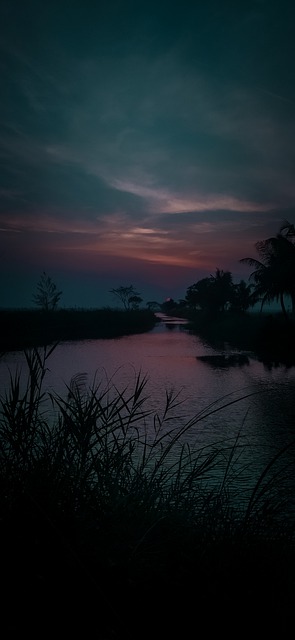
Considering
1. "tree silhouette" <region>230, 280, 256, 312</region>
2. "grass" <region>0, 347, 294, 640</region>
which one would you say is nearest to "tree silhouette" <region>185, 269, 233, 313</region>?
"tree silhouette" <region>230, 280, 256, 312</region>

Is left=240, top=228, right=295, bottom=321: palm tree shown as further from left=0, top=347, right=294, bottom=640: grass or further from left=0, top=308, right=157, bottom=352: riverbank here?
left=0, top=347, right=294, bottom=640: grass

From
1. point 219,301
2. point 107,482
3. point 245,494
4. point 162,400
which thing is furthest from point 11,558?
point 219,301

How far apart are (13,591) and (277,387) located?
13560 millimetres

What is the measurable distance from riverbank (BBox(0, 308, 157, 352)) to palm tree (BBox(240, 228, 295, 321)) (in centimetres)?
1358

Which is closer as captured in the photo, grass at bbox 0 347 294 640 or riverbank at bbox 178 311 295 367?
grass at bbox 0 347 294 640

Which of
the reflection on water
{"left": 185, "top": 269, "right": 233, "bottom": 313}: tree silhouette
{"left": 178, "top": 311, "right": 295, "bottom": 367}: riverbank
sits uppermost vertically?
{"left": 185, "top": 269, "right": 233, "bottom": 313}: tree silhouette

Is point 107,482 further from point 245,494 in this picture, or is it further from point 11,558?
point 245,494

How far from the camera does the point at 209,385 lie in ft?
50.9

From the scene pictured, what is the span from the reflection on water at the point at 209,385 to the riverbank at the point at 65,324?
15.1ft

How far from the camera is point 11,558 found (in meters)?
2.86

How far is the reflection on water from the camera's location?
9125 mm

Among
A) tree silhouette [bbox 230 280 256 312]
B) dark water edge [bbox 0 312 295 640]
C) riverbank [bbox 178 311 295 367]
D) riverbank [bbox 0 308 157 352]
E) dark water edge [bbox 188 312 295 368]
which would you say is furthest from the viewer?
tree silhouette [bbox 230 280 256 312]

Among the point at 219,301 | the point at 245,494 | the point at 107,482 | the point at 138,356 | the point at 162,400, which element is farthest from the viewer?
the point at 219,301

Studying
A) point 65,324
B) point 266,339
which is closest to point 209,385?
point 266,339
